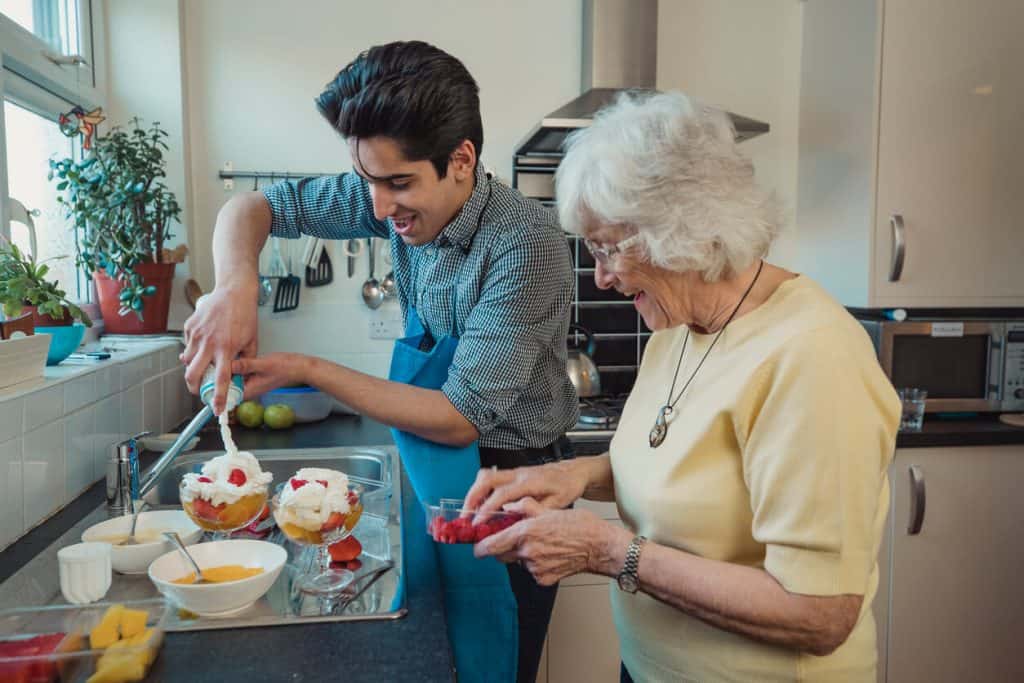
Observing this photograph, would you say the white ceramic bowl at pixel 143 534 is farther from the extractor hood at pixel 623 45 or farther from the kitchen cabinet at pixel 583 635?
the extractor hood at pixel 623 45

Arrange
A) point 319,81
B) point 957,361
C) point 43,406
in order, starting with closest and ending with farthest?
point 43,406 → point 957,361 → point 319,81

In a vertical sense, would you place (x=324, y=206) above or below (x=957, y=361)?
above

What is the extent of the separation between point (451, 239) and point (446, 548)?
52cm

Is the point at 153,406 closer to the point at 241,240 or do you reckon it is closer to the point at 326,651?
the point at 241,240

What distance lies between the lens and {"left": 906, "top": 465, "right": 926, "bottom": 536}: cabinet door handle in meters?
2.19

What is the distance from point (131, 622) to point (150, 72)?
6.44 feet

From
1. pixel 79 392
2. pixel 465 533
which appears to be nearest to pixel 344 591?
pixel 465 533

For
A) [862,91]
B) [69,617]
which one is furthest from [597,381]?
[69,617]

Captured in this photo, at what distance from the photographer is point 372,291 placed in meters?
2.54

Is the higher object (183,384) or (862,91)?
(862,91)

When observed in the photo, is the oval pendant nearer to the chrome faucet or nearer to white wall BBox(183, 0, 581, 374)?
the chrome faucet

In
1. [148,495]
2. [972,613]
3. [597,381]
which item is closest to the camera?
[148,495]

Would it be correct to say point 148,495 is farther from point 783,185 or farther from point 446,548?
point 783,185

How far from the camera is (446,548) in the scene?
1.27 meters
